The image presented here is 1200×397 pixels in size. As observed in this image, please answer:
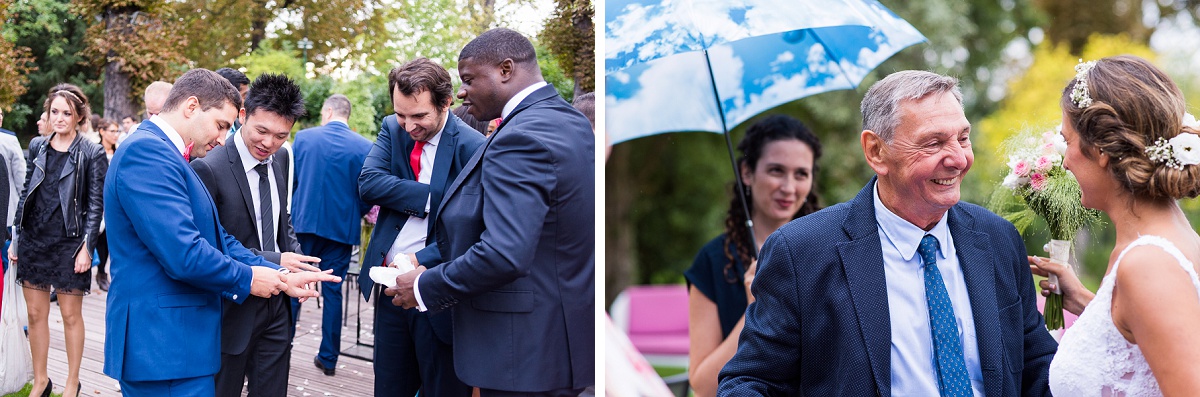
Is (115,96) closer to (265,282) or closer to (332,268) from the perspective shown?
(332,268)

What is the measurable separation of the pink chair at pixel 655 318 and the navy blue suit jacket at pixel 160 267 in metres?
4.16

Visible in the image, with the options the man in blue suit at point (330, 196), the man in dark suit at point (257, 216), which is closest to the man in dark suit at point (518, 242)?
the man in dark suit at point (257, 216)

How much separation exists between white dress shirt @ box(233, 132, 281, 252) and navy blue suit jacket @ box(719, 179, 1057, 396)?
184 centimetres

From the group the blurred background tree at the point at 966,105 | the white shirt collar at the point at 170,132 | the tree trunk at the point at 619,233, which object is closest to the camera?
the white shirt collar at the point at 170,132

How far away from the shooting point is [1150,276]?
1555 millimetres

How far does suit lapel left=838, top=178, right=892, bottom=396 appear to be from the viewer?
1765 mm

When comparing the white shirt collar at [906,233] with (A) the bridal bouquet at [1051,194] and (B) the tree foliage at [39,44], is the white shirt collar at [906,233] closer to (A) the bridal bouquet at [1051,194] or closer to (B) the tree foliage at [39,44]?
(A) the bridal bouquet at [1051,194]

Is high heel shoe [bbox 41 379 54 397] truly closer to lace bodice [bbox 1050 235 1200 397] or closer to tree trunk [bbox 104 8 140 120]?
tree trunk [bbox 104 8 140 120]

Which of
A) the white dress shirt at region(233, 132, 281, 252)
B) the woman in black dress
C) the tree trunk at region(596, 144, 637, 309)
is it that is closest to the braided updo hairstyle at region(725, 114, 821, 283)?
the white dress shirt at region(233, 132, 281, 252)

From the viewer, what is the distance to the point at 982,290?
6.06 ft

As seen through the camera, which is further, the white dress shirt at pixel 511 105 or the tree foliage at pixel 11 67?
the tree foliage at pixel 11 67

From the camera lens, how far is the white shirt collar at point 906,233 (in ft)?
6.13

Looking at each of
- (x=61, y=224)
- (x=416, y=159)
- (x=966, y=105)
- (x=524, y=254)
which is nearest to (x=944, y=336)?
(x=524, y=254)

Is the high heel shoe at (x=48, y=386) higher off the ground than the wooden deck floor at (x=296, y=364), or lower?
lower
